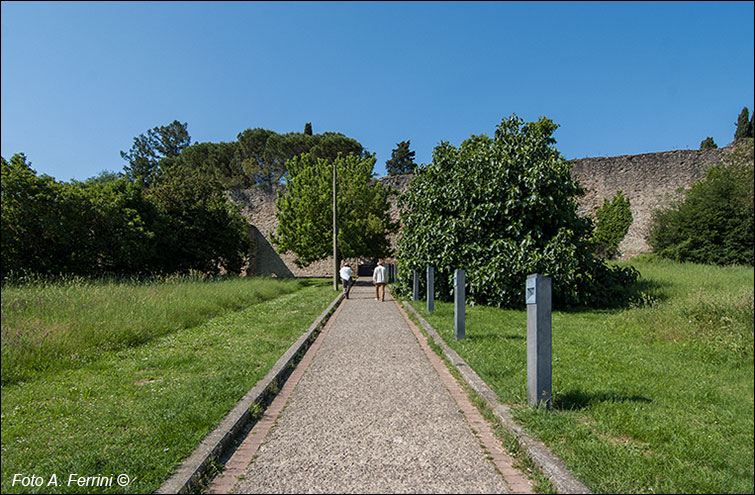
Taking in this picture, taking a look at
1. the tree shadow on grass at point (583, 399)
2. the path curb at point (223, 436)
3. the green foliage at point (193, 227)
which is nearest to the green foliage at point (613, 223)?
the green foliage at point (193, 227)

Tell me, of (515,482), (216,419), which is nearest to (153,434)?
(216,419)

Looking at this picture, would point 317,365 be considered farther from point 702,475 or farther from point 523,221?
Result: point 523,221

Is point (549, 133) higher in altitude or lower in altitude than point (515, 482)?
higher

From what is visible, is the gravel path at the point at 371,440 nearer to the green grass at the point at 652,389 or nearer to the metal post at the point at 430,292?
the green grass at the point at 652,389

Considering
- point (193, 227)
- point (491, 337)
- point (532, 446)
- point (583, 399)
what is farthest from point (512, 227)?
point (193, 227)

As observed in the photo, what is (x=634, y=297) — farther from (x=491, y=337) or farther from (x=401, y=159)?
(x=401, y=159)

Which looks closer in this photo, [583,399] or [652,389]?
[583,399]

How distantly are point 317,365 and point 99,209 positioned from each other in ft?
47.1

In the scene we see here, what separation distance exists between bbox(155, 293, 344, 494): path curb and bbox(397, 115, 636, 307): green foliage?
7.03 m

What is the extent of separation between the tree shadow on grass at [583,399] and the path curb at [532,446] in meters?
0.54

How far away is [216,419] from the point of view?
3926 millimetres

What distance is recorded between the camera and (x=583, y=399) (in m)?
4.38

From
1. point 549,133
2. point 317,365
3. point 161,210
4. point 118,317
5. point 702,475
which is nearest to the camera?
point 702,475

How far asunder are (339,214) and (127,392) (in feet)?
60.7
